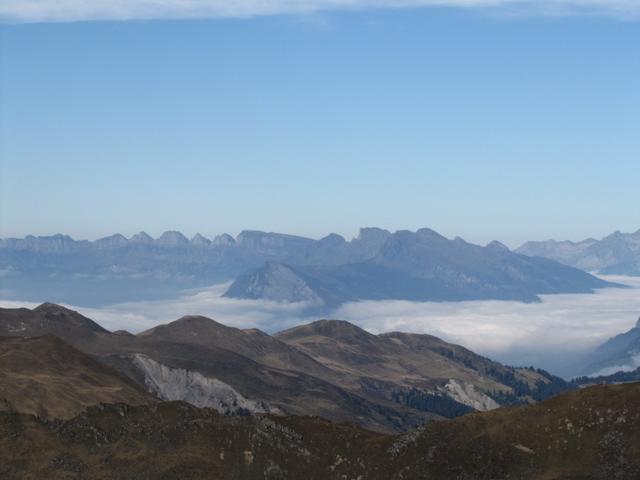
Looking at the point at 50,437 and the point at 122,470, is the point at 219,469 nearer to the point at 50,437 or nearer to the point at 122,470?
the point at 122,470

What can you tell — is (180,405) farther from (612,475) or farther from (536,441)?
(612,475)

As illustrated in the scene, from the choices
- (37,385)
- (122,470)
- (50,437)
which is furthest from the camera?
(37,385)

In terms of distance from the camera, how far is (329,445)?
A: 154 metres

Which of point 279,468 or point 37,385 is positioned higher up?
point 37,385

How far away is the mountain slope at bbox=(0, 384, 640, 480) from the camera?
457ft

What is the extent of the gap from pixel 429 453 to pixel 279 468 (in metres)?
26.7

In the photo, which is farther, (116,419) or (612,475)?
(116,419)

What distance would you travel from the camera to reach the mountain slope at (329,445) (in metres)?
139

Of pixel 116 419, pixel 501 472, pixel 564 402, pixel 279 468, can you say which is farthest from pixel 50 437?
pixel 564 402

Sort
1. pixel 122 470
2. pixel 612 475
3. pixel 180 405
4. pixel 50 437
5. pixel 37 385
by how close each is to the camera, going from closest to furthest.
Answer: pixel 612 475 → pixel 122 470 → pixel 50 437 → pixel 180 405 → pixel 37 385

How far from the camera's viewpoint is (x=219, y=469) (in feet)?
470

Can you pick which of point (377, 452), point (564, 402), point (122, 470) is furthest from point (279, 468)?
point (564, 402)

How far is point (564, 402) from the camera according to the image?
15212cm

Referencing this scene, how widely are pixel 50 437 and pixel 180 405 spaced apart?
82.0 ft
